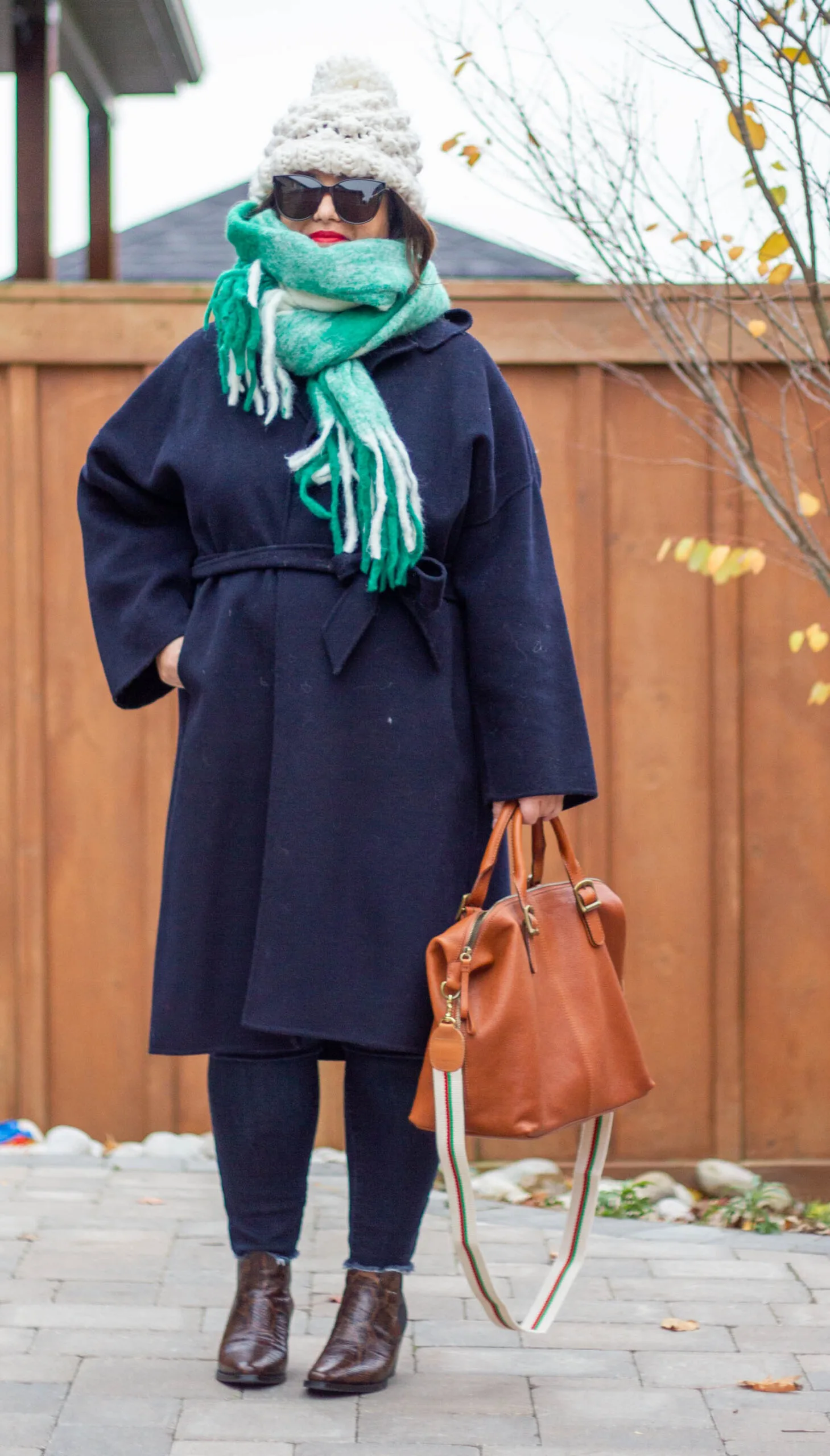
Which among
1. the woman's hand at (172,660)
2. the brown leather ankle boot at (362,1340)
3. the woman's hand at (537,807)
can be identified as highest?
the woman's hand at (172,660)

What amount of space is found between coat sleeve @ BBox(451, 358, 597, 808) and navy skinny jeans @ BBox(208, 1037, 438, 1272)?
453mm

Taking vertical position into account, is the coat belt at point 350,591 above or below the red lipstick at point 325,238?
below

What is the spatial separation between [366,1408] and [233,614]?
1.11 m

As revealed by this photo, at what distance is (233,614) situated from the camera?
209 centimetres

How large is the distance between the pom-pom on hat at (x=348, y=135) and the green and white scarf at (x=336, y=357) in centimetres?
9

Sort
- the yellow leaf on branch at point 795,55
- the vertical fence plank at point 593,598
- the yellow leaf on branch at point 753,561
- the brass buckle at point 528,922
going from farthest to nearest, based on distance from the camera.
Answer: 1. the vertical fence plank at point 593,598
2. the yellow leaf on branch at point 753,561
3. the yellow leaf on branch at point 795,55
4. the brass buckle at point 528,922

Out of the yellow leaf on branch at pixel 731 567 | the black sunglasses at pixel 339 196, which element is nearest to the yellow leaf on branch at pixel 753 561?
the yellow leaf on branch at pixel 731 567

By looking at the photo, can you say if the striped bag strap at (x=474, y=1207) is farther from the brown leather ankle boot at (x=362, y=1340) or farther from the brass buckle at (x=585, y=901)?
the brass buckle at (x=585, y=901)

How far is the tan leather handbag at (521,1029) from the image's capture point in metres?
1.91

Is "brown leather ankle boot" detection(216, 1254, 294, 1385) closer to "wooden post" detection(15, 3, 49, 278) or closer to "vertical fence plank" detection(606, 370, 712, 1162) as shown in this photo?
"vertical fence plank" detection(606, 370, 712, 1162)

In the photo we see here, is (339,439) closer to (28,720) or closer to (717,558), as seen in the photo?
(717,558)

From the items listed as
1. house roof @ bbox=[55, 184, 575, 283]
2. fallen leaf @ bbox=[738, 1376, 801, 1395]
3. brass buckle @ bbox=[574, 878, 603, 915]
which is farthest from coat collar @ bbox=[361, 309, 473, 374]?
house roof @ bbox=[55, 184, 575, 283]

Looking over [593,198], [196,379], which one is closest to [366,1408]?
[196,379]

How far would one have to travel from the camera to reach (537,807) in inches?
83.8
